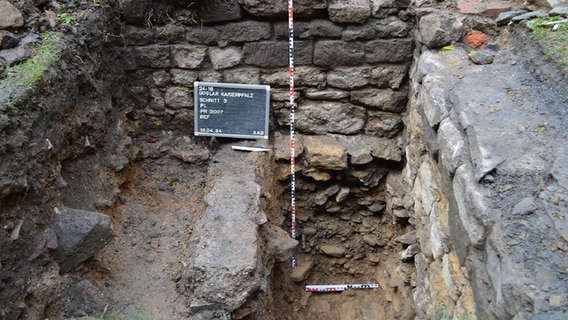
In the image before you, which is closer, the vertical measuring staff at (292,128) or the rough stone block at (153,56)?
the vertical measuring staff at (292,128)

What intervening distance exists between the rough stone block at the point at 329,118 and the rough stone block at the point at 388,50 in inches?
18.7

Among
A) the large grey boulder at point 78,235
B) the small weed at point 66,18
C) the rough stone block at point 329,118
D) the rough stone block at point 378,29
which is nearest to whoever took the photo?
the large grey boulder at point 78,235

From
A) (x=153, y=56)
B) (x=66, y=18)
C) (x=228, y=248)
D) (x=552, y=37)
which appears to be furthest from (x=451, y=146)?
(x=66, y=18)

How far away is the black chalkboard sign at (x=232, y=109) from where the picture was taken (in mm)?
4309

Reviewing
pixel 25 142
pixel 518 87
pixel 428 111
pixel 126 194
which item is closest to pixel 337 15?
pixel 428 111

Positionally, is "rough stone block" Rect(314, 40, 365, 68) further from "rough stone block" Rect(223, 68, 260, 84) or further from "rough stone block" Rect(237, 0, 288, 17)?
"rough stone block" Rect(223, 68, 260, 84)

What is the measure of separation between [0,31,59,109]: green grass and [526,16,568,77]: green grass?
9.99 feet

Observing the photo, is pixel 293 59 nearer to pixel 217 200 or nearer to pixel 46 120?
pixel 217 200

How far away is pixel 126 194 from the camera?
4.03 metres

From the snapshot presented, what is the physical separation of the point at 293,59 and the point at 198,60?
2.66ft

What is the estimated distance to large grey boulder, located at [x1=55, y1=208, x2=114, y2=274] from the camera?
9.46 ft

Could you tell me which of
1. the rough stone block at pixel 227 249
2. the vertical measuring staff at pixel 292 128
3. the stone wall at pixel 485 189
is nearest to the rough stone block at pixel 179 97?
the vertical measuring staff at pixel 292 128

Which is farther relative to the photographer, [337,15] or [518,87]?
[337,15]

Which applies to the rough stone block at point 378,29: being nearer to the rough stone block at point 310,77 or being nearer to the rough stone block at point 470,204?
the rough stone block at point 310,77
